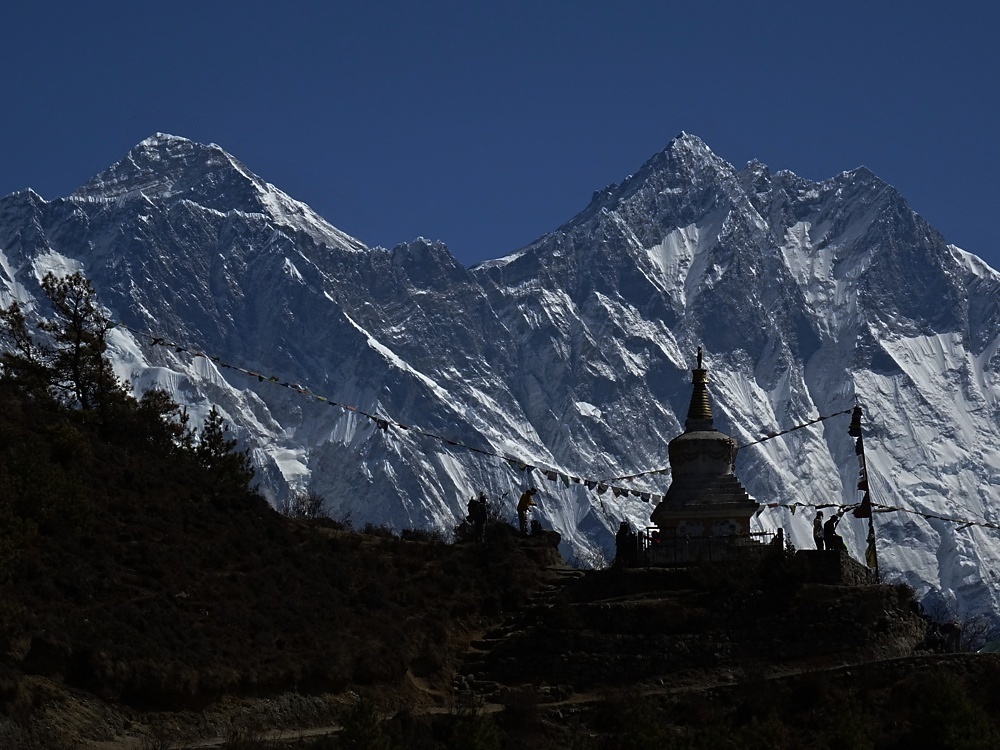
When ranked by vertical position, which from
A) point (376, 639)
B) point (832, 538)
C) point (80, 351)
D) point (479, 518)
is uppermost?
point (80, 351)

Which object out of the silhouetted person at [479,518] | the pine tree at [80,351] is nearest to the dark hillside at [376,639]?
the pine tree at [80,351]

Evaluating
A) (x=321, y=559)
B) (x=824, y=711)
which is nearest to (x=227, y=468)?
(x=321, y=559)

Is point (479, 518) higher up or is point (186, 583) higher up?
point (479, 518)

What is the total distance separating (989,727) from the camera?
45.2 metres

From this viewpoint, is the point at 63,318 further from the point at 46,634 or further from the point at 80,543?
the point at 46,634

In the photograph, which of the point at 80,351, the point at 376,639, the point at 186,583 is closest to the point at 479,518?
the point at 80,351

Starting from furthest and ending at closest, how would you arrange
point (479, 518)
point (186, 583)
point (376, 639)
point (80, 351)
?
point (479, 518), point (80, 351), point (376, 639), point (186, 583)

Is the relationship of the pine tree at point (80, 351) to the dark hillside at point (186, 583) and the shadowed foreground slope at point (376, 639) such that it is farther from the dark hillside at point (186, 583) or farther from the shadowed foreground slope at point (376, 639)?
the shadowed foreground slope at point (376, 639)

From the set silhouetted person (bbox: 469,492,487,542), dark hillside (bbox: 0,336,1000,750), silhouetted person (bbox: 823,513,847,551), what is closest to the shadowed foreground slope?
dark hillside (bbox: 0,336,1000,750)

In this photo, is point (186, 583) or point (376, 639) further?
point (376, 639)

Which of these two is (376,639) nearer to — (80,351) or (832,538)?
(832,538)

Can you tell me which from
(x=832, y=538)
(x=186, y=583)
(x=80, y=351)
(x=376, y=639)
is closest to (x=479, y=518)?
(x=832, y=538)

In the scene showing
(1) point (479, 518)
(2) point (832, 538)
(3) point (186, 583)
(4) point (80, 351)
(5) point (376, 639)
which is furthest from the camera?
(1) point (479, 518)

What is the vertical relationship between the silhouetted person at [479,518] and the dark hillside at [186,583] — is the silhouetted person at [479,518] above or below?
above
